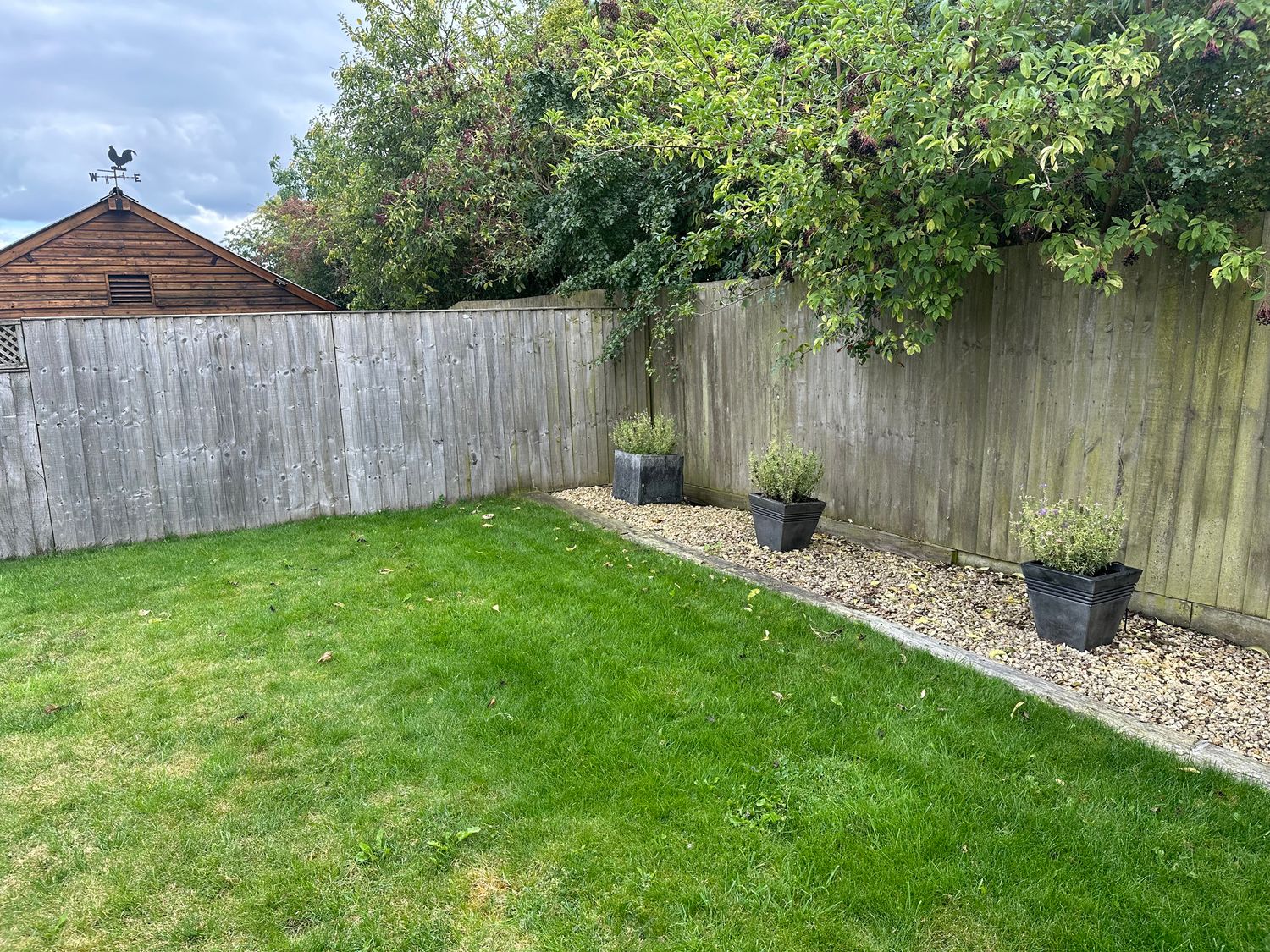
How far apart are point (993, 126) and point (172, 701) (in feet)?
13.0

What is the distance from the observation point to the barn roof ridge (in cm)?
1138

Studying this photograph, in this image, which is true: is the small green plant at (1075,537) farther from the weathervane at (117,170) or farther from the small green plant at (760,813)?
the weathervane at (117,170)

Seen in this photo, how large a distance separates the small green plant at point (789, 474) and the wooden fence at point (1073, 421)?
0.41 metres

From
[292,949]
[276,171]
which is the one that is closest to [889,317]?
[292,949]

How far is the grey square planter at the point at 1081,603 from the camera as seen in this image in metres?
3.06

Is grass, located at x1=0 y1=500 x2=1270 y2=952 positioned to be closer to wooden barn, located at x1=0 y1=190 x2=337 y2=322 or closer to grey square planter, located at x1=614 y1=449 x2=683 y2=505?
grey square planter, located at x1=614 y1=449 x2=683 y2=505

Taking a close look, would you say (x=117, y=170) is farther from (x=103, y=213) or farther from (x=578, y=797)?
(x=578, y=797)

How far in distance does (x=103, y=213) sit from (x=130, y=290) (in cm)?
124

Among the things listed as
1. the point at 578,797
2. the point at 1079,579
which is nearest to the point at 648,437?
the point at 1079,579

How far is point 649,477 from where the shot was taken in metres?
6.16

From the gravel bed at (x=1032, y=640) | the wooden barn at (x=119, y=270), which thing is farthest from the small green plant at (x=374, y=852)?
the wooden barn at (x=119, y=270)

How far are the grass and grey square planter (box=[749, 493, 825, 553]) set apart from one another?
39.4 inches

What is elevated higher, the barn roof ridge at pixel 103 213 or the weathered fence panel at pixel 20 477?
the barn roof ridge at pixel 103 213

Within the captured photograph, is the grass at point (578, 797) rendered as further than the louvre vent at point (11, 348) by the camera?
No
